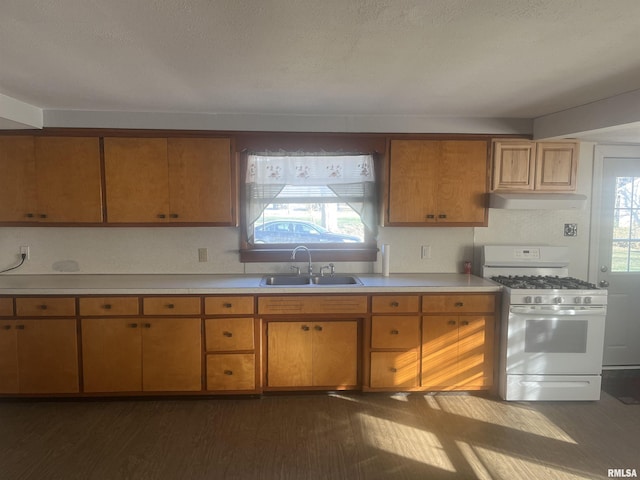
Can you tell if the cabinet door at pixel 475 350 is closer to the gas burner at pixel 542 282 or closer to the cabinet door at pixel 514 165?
the gas burner at pixel 542 282

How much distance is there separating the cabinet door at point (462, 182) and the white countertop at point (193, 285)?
56 cm

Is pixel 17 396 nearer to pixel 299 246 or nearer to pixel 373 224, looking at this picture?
pixel 299 246

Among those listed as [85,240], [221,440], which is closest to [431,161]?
[221,440]

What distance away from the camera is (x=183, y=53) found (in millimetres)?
2002

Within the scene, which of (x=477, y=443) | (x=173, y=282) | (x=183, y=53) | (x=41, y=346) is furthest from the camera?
(x=173, y=282)

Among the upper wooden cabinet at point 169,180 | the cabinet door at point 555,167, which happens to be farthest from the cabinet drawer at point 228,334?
the cabinet door at point 555,167

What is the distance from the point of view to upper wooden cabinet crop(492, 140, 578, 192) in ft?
11.8

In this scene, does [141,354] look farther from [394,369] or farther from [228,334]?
[394,369]

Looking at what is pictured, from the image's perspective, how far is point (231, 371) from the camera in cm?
323

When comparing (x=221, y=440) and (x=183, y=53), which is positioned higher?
(x=183, y=53)

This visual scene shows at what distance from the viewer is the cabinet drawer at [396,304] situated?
10.7 feet

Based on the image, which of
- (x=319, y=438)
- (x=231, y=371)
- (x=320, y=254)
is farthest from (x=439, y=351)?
(x=231, y=371)

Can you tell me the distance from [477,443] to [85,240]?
3471 millimetres

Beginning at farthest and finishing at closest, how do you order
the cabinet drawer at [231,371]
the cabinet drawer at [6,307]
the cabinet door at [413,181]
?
the cabinet door at [413,181] < the cabinet drawer at [231,371] < the cabinet drawer at [6,307]
